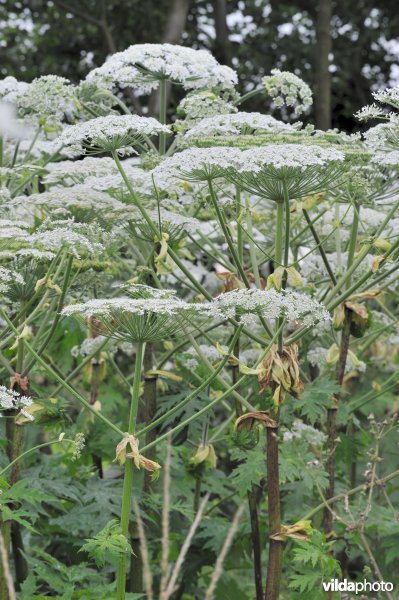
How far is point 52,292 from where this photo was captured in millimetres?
4621

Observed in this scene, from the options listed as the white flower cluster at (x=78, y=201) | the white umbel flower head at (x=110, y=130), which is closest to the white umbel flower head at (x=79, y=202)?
the white flower cluster at (x=78, y=201)

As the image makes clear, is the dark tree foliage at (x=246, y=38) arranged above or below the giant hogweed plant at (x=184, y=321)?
above

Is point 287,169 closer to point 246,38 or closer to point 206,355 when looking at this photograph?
point 206,355

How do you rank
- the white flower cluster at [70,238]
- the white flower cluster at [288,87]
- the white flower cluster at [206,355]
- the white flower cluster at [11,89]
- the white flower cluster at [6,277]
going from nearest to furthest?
the white flower cluster at [6,277], the white flower cluster at [70,238], the white flower cluster at [288,87], the white flower cluster at [206,355], the white flower cluster at [11,89]

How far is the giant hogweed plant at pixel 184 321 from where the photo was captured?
3.78 m

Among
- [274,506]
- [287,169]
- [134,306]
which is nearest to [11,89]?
[287,169]

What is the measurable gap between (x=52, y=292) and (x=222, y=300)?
4.13 feet

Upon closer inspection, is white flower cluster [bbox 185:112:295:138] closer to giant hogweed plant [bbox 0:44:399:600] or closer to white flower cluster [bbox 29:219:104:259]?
giant hogweed plant [bbox 0:44:399:600]

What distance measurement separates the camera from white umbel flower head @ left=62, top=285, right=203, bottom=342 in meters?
3.45

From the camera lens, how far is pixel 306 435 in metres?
5.16

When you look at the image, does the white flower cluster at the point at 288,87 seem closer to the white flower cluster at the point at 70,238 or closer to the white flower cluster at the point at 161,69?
the white flower cluster at the point at 161,69

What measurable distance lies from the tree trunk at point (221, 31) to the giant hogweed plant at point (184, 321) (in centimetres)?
944

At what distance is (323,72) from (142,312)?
7633 millimetres

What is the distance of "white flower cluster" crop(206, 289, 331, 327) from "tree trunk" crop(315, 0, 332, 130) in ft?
21.1
